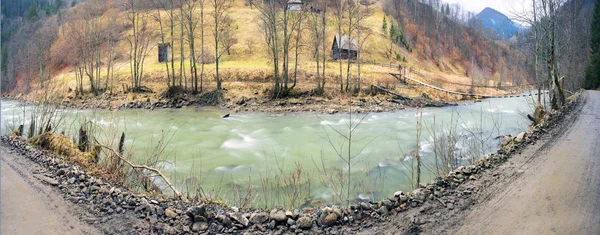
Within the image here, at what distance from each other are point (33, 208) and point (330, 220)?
16.4 ft

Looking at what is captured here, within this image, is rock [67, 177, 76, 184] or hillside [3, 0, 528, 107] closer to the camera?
rock [67, 177, 76, 184]

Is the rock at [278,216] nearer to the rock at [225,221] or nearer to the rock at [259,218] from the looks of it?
the rock at [259,218]

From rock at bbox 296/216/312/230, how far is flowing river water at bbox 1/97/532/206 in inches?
46.0

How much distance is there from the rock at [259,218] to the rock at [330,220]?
899 mm

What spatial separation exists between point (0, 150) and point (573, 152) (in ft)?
48.3

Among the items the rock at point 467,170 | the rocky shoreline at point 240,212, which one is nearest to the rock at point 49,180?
the rocky shoreline at point 240,212

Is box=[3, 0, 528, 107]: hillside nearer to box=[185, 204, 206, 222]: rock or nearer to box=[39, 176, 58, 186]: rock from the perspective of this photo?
Result: box=[39, 176, 58, 186]: rock

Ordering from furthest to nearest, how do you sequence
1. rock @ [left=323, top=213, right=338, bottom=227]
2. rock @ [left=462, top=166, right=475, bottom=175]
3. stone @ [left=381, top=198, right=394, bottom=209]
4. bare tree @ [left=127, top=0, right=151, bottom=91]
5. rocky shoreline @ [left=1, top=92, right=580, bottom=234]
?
bare tree @ [left=127, top=0, right=151, bottom=91]
rock @ [left=462, top=166, right=475, bottom=175]
stone @ [left=381, top=198, right=394, bottom=209]
rock @ [left=323, top=213, right=338, bottom=227]
rocky shoreline @ [left=1, top=92, right=580, bottom=234]

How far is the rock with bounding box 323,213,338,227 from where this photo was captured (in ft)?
16.6

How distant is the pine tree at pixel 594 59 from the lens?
4282cm

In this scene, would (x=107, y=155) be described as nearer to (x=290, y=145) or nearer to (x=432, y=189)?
(x=432, y=189)

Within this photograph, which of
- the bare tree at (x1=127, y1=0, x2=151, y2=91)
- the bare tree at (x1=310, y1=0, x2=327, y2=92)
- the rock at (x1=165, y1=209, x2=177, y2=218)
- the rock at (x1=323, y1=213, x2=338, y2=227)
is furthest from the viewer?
the bare tree at (x1=127, y1=0, x2=151, y2=91)

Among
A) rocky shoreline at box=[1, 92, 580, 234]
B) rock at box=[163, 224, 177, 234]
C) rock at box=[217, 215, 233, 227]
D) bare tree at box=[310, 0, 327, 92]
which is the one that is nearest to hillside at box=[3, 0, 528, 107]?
bare tree at box=[310, 0, 327, 92]

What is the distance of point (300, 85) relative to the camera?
3731cm
